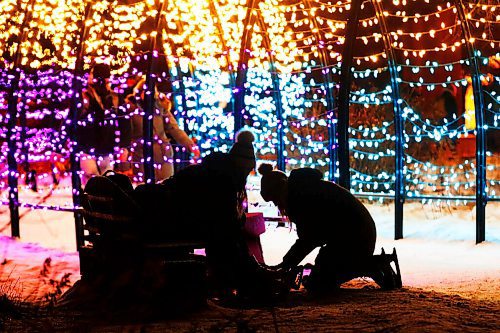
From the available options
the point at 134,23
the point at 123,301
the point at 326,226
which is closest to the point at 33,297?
the point at 123,301

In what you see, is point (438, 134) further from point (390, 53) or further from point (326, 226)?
point (326, 226)

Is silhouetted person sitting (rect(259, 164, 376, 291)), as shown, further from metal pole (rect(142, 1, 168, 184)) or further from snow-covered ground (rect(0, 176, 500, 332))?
metal pole (rect(142, 1, 168, 184))

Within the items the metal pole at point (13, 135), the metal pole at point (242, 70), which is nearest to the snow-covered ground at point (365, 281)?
the metal pole at point (13, 135)

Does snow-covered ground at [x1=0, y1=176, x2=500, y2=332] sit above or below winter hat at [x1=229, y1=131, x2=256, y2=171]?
below

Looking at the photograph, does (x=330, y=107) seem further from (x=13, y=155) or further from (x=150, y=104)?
(x=13, y=155)

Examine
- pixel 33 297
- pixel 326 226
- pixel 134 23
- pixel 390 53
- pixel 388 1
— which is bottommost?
pixel 33 297

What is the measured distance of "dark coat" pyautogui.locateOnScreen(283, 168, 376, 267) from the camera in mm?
7195

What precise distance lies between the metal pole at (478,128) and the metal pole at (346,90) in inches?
80.5

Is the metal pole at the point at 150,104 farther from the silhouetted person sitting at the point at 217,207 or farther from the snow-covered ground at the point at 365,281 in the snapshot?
the silhouetted person sitting at the point at 217,207

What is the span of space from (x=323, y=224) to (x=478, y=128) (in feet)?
14.8

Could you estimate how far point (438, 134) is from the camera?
41.9ft

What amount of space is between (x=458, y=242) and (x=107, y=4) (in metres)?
6.53

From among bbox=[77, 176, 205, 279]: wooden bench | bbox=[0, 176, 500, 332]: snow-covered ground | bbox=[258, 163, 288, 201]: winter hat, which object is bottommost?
bbox=[0, 176, 500, 332]: snow-covered ground

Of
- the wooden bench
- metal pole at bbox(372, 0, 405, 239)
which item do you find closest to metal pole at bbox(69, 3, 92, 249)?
metal pole at bbox(372, 0, 405, 239)
